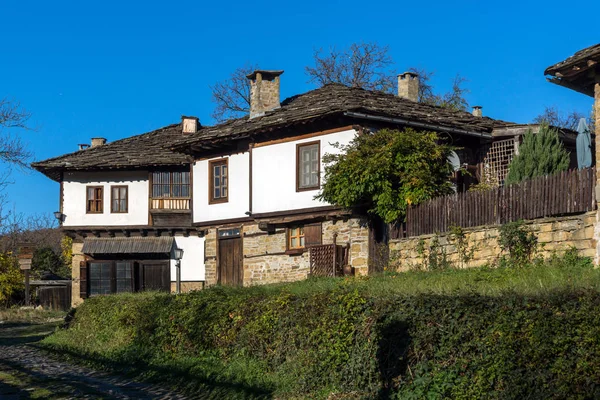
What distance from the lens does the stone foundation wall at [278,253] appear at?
23891mm

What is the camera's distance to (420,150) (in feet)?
72.5

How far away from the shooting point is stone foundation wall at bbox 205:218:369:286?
2389cm

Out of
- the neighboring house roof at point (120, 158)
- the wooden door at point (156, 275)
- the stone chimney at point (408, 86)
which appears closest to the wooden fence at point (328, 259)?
the stone chimney at point (408, 86)

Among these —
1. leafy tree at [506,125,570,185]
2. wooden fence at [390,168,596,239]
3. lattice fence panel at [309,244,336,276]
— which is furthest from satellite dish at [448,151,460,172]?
lattice fence panel at [309,244,336,276]

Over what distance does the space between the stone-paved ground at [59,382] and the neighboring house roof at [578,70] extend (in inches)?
375

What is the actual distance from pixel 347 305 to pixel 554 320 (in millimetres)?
3588

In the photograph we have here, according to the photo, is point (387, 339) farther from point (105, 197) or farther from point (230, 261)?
point (105, 197)

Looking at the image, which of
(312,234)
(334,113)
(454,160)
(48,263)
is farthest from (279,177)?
(48,263)

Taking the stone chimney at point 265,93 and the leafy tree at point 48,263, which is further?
the leafy tree at point 48,263

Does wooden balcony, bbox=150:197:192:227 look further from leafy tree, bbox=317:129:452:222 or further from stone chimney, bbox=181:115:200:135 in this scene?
leafy tree, bbox=317:129:452:222

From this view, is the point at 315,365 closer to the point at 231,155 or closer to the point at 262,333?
the point at 262,333

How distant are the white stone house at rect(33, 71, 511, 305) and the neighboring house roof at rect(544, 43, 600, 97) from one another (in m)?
7.50

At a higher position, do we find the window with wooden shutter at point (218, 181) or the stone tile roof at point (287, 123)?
the stone tile roof at point (287, 123)

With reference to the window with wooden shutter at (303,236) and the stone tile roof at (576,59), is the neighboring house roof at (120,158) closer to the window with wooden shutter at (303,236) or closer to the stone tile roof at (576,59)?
the window with wooden shutter at (303,236)
